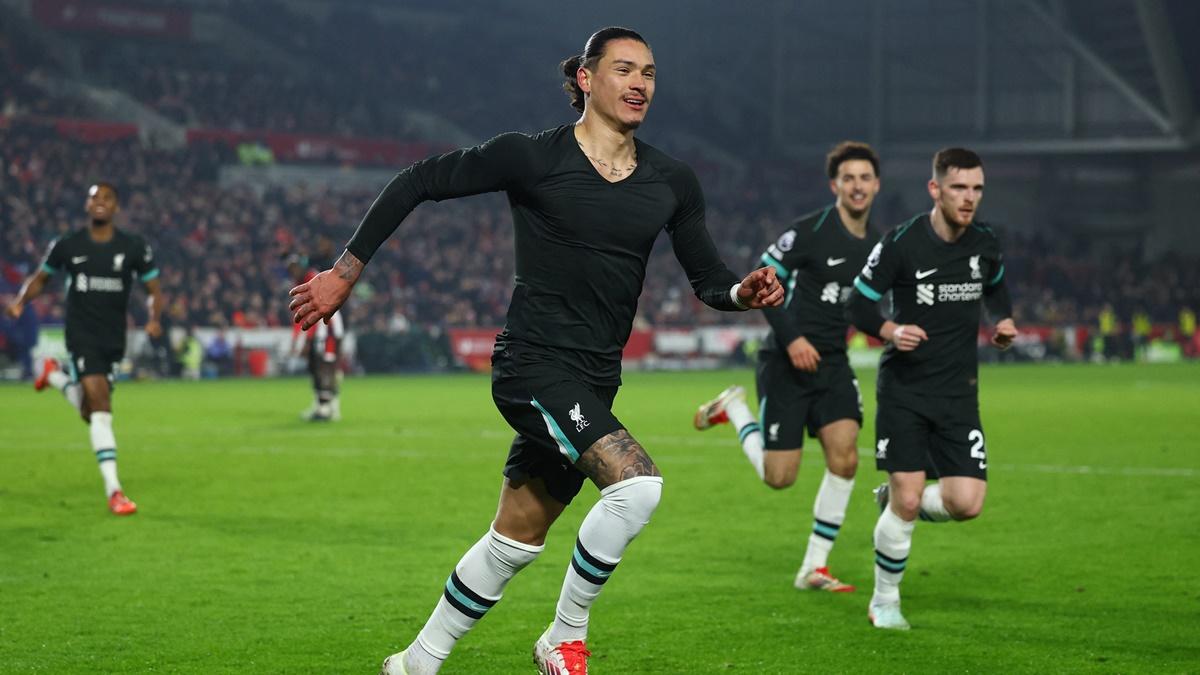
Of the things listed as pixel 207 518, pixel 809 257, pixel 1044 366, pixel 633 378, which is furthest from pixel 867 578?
pixel 1044 366

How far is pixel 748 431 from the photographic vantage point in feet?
36.2

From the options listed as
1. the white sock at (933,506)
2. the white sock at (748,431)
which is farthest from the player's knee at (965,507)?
the white sock at (748,431)

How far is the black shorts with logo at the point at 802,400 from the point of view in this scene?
31.9 ft

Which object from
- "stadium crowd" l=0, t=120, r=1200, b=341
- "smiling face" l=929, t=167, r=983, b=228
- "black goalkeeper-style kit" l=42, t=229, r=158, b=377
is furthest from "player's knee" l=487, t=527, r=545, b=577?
"stadium crowd" l=0, t=120, r=1200, b=341

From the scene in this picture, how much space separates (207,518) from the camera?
1211 cm

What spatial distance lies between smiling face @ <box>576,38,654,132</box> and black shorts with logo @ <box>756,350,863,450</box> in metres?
4.09

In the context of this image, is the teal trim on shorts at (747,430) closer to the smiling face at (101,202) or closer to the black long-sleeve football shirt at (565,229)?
the black long-sleeve football shirt at (565,229)

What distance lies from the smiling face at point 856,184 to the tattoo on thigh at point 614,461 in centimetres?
414

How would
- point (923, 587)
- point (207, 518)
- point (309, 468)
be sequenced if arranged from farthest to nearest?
point (309, 468) < point (207, 518) < point (923, 587)

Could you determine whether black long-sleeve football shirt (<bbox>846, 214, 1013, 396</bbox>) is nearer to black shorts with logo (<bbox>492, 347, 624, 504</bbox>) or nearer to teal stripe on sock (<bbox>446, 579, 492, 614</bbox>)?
black shorts with logo (<bbox>492, 347, 624, 504</bbox>)

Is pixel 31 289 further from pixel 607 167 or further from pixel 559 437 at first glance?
pixel 559 437

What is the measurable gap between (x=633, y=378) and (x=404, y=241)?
13.4 metres

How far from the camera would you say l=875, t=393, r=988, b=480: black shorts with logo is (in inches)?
319

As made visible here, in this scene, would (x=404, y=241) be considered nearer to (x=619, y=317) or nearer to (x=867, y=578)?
(x=867, y=578)
